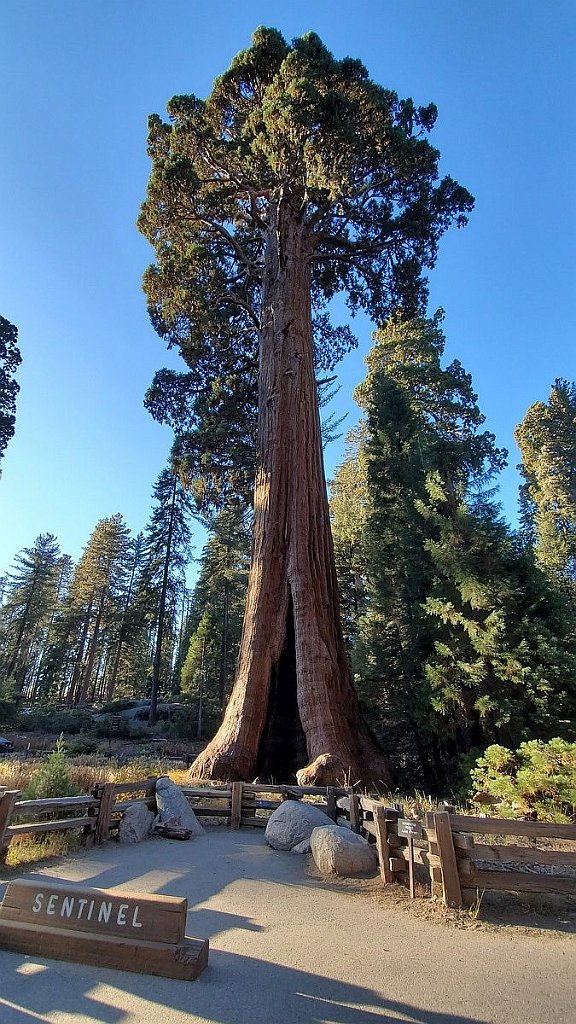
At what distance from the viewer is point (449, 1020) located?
252cm

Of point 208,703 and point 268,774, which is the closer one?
point 268,774

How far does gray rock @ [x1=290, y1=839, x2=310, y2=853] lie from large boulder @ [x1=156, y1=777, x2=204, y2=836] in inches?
66.3

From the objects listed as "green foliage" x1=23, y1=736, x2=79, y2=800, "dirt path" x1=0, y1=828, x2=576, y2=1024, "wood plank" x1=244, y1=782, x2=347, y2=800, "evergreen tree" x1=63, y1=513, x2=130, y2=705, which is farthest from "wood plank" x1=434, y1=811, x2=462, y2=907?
"evergreen tree" x1=63, y1=513, x2=130, y2=705

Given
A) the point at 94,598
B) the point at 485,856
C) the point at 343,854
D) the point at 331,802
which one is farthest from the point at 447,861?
the point at 94,598

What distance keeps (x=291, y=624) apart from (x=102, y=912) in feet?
24.3

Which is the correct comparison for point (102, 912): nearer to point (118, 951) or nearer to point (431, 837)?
point (118, 951)

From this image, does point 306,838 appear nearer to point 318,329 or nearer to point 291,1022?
point 291,1022

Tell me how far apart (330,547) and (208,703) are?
20253 mm

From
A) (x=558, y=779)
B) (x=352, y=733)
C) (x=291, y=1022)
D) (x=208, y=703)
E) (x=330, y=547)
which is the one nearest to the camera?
(x=291, y=1022)

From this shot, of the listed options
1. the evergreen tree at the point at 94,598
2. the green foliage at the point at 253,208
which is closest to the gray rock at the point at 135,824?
the green foliage at the point at 253,208

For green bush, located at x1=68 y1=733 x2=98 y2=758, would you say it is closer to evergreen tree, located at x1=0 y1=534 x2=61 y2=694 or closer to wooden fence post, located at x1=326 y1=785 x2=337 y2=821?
wooden fence post, located at x1=326 y1=785 x2=337 y2=821

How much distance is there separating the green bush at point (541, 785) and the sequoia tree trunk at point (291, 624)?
246 cm

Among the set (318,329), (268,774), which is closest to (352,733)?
(268,774)

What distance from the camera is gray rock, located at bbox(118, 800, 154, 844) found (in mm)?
6703
